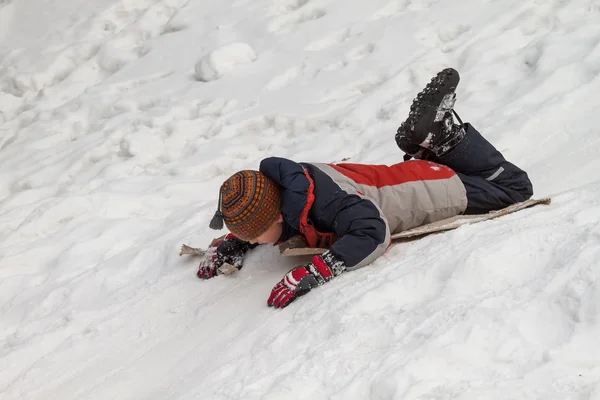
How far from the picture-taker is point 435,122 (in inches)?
112

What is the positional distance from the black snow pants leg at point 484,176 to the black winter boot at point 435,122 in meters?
0.06

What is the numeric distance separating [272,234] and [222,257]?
15.7 inches

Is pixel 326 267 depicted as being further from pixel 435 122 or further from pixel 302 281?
pixel 435 122

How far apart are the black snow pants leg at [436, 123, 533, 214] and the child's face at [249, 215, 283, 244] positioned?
0.85 metres

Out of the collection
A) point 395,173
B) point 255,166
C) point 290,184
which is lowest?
point 255,166

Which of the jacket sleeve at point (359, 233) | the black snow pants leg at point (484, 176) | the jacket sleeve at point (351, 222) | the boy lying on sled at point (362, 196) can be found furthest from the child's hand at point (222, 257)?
the black snow pants leg at point (484, 176)

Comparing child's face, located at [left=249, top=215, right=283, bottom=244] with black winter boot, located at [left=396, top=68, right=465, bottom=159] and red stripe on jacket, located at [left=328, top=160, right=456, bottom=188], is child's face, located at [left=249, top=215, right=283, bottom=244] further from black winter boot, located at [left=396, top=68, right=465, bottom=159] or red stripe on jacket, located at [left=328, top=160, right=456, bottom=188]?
black winter boot, located at [left=396, top=68, right=465, bottom=159]

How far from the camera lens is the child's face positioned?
266cm

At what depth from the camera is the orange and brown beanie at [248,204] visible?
99.7 inches

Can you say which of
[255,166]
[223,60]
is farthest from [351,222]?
[223,60]

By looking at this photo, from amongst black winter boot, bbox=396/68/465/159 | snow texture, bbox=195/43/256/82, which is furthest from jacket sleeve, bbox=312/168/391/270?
snow texture, bbox=195/43/256/82

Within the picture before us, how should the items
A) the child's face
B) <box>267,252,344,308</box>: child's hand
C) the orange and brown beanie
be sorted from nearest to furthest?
1. <box>267,252,344,308</box>: child's hand
2. the orange and brown beanie
3. the child's face

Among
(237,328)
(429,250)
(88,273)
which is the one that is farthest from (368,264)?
(88,273)

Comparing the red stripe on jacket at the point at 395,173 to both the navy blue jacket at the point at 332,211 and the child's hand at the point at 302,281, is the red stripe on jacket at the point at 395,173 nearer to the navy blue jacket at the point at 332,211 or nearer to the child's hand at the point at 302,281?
the navy blue jacket at the point at 332,211
